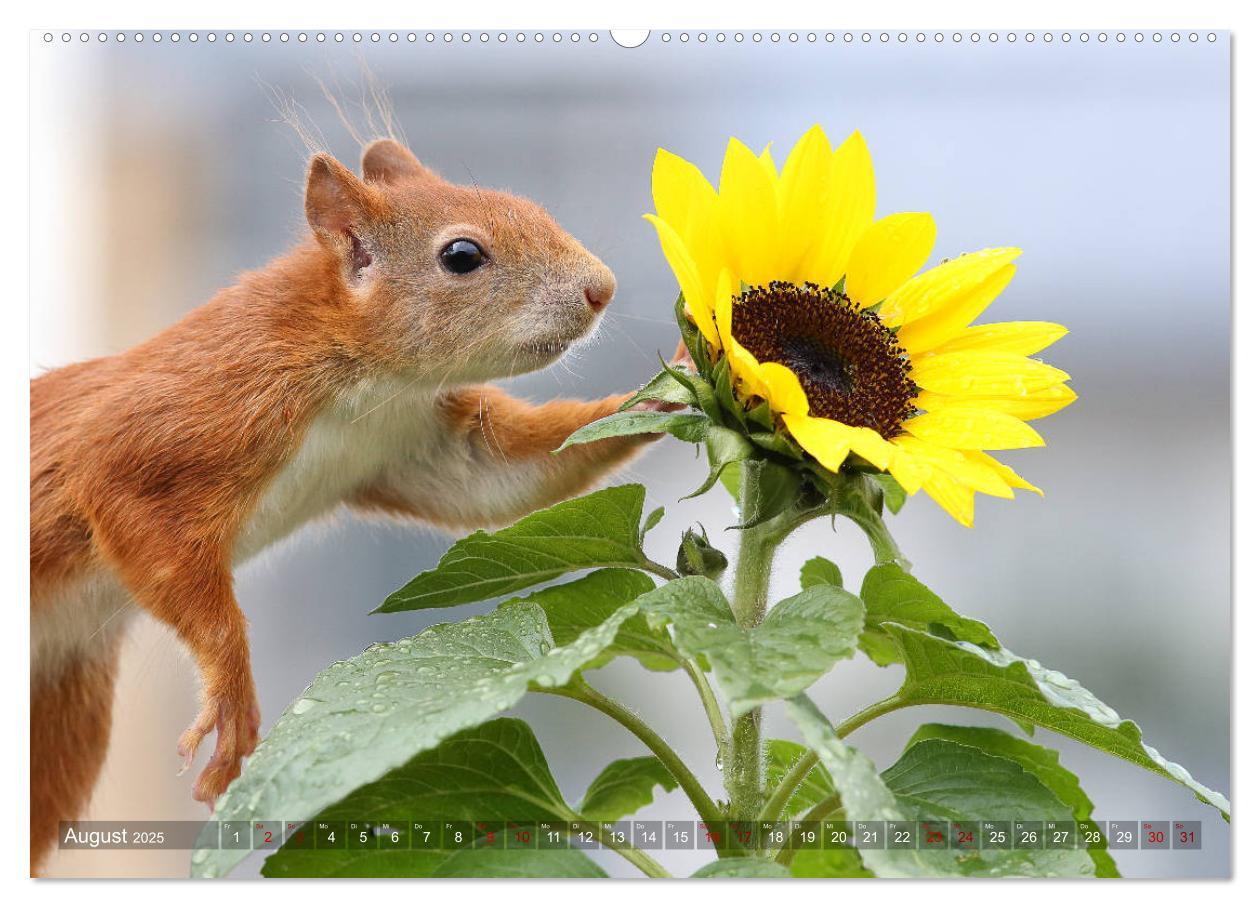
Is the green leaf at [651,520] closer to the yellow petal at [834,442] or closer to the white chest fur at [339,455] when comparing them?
the yellow petal at [834,442]

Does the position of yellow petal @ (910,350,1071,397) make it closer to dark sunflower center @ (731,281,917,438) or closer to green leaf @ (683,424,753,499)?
dark sunflower center @ (731,281,917,438)

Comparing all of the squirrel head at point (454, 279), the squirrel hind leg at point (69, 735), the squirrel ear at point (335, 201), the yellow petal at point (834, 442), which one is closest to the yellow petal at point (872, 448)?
the yellow petal at point (834, 442)

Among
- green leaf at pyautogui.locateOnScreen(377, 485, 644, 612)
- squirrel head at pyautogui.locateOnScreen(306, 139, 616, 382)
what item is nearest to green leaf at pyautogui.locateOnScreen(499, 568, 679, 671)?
green leaf at pyautogui.locateOnScreen(377, 485, 644, 612)

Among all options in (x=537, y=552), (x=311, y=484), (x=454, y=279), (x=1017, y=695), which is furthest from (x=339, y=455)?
(x=1017, y=695)

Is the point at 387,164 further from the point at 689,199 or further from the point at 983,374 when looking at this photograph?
the point at 983,374

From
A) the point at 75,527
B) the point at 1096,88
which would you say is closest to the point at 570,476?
the point at 75,527

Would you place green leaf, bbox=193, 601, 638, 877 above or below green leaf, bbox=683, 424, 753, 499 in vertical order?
below
